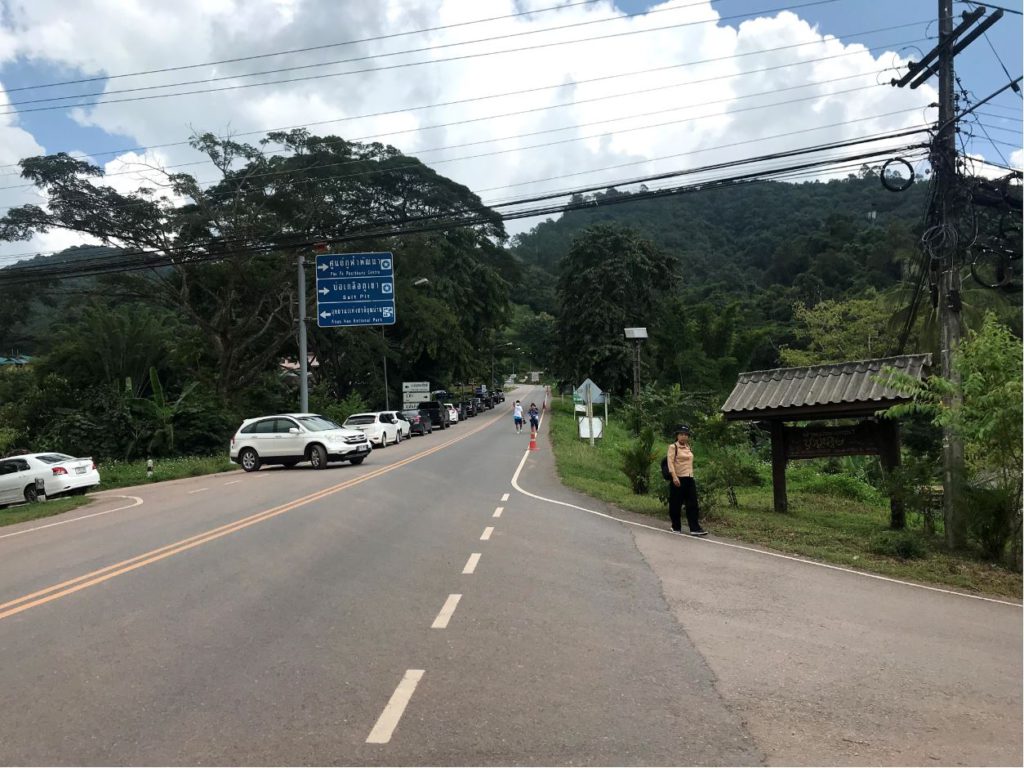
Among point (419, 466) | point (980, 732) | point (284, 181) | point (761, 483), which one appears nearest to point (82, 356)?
point (284, 181)

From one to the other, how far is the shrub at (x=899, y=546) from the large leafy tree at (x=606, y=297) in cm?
4603

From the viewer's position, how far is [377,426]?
35781 mm

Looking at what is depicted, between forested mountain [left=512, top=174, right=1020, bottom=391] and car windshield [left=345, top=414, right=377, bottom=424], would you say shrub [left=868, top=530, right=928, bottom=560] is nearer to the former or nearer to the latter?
forested mountain [left=512, top=174, right=1020, bottom=391]

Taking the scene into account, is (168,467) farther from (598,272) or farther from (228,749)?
(598,272)

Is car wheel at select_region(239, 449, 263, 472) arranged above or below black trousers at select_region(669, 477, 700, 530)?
below

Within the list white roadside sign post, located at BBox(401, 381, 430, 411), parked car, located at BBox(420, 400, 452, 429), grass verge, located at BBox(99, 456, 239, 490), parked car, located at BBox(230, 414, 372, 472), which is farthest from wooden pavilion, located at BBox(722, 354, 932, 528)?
white roadside sign post, located at BBox(401, 381, 430, 411)

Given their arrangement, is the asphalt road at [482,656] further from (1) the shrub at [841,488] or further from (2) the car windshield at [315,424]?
(2) the car windshield at [315,424]

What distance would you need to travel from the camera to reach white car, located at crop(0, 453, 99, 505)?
815 inches

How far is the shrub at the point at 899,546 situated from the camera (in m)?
10.0

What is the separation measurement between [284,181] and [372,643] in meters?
33.3

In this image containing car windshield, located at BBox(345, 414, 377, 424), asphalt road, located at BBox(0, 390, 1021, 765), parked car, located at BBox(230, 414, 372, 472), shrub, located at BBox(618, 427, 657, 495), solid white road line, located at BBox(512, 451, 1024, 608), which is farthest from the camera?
car windshield, located at BBox(345, 414, 377, 424)

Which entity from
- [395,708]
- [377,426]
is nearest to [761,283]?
[377,426]

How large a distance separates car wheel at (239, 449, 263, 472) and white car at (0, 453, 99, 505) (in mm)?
4300

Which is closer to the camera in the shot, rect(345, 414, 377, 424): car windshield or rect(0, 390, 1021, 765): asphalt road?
rect(0, 390, 1021, 765): asphalt road
